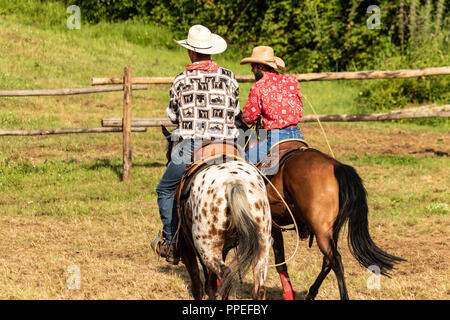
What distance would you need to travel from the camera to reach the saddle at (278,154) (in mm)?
5512

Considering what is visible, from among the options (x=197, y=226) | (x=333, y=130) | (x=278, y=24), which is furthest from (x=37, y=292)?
(x=278, y=24)

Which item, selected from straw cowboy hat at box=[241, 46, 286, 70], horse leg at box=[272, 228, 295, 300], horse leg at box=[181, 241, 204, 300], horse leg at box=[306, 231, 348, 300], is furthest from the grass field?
straw cowboy hat at box=[241, 46, 286, 70]

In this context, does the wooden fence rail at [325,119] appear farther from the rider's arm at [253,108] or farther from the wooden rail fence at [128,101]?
the rider's arm at [253,108]

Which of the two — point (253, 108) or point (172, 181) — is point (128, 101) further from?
point (172, 181)

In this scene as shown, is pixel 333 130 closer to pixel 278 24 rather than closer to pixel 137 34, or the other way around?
pixel 278 24

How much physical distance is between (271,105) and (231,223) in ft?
5.24

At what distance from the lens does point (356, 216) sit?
503 centimetres

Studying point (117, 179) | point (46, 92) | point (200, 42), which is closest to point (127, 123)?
point (117, 179)

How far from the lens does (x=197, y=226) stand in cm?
456

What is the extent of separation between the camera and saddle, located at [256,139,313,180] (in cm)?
551

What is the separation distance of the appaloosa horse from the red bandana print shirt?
1087 millimetres

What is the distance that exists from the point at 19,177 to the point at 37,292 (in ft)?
16.7

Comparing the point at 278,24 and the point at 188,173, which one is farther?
the point at 278,24

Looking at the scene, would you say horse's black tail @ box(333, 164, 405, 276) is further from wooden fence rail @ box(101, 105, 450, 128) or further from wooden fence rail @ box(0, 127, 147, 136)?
wooden fence rail @ box(0, 127, 147, 136)
